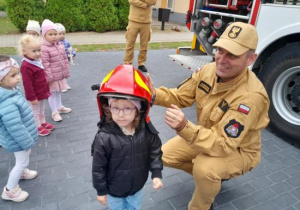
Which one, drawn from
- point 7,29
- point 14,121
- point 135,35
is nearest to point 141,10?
point 135,35

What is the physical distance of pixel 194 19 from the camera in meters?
5.35

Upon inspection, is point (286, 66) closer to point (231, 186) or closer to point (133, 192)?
point (231, 186)

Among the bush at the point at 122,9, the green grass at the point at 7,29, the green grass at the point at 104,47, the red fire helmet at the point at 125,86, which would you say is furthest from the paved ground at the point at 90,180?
the bush at the point at 122,9

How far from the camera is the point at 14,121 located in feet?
7.41

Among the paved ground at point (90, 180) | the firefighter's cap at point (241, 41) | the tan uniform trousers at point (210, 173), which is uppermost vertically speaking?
the firefighter's cap at point (241, 41)

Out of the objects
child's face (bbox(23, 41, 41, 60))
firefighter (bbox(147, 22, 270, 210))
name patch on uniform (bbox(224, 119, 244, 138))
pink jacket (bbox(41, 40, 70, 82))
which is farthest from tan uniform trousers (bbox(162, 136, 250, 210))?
pink jacket (bbox(41, 40, 70, 82))

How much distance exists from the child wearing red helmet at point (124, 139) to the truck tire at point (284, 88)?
2599mm

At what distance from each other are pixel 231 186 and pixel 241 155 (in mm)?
684

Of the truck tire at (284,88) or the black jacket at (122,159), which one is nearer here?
the black jacket at (122,159)

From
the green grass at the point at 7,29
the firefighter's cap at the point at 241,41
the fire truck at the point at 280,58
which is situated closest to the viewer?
the firefighter's cap at the point at 241,41

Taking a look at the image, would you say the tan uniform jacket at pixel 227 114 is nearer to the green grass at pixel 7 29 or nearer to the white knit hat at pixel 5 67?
the white knit hat at pixel 5 67

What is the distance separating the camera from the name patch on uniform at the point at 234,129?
81.4 inches

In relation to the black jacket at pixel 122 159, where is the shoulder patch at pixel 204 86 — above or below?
above

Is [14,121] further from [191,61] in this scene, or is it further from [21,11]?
[21,11]
